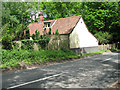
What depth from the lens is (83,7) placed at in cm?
4503

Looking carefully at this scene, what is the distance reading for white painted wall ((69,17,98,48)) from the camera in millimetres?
26372

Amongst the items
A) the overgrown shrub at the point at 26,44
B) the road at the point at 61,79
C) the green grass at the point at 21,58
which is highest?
the overgrown shrub at the point at 26,44

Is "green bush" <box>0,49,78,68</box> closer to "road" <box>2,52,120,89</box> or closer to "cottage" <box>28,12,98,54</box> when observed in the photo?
"road" <box>2,52,120,89</box>

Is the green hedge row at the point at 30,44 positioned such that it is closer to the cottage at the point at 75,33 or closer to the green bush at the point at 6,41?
the green bush at the point at 6,41

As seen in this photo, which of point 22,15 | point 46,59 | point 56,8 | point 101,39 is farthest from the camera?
point 56,8

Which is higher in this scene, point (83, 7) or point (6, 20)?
point (83, 7)

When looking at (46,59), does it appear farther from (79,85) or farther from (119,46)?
(119,46)

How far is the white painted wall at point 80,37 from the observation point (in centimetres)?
2637

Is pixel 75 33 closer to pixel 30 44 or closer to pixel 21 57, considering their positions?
pixel 30 44

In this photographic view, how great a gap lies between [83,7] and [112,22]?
38.2 ft

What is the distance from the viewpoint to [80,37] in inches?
1096

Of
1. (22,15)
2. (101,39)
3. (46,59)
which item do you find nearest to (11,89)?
(46,59)

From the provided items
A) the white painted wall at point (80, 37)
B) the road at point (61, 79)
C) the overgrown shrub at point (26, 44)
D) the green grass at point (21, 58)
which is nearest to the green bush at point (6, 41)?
the green grass at point (21, 58)

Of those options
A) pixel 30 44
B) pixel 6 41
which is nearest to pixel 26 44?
pixel 30 44
